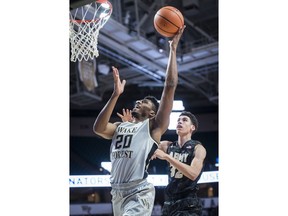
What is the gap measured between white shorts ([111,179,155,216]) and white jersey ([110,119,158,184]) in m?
0.04

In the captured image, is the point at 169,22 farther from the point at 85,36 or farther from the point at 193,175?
the point at 193,175

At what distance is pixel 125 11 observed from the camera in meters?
11.5

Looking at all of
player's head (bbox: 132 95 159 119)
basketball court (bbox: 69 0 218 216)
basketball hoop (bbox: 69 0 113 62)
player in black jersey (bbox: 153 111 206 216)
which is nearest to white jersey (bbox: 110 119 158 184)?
player's head (bbox: 132 95 159 119)

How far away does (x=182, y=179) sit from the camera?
414cm

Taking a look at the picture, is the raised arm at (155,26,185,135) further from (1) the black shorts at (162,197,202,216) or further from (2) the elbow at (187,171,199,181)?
(1) the black shorts at (162,197,202,216)

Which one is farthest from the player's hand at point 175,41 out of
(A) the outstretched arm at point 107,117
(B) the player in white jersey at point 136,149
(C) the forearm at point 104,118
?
(C) the forearm at point 104,118

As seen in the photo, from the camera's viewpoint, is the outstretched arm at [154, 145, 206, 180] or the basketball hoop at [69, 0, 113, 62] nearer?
the outstretched arm at [154, 145, 206, 180]

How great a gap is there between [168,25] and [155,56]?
311 inches

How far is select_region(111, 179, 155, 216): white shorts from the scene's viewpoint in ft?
11.5

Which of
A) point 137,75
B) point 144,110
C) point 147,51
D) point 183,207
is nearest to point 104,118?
point 144,110

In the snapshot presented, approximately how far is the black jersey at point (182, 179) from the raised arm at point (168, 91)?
64 cm
